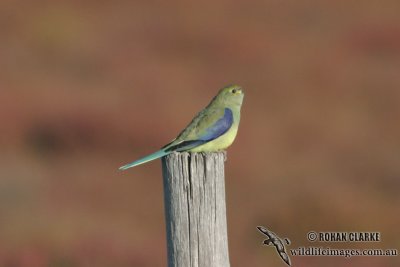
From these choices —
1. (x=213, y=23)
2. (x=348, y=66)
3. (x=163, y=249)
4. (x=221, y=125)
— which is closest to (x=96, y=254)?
(x=163, y=249)

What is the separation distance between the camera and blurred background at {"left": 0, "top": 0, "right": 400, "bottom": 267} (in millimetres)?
13633

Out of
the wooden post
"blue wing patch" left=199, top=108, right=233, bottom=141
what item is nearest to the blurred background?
"blue wing patch" left=199, top=108, right=233, bottom=141

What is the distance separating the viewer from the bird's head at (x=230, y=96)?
7320 millimetres

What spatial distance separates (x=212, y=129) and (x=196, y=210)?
5.27 ft

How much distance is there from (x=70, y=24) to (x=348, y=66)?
7952 millimetres

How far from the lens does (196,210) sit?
519cm

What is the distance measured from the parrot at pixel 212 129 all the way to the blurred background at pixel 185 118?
4.24 metres

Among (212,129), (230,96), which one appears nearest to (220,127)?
Answer: (212,129)

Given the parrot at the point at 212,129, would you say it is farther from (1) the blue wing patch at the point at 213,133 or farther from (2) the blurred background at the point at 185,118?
(2) the blurred background at the point at 185,118

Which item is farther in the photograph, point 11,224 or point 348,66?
point 348,66

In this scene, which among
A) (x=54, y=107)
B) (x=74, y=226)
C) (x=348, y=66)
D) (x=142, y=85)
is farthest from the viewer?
(x=348, y=66)

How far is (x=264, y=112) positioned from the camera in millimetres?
21062

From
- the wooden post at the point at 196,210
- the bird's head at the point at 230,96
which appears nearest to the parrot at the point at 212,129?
the bird's head at the point at 230,96

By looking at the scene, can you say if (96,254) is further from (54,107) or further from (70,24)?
(70,24)
